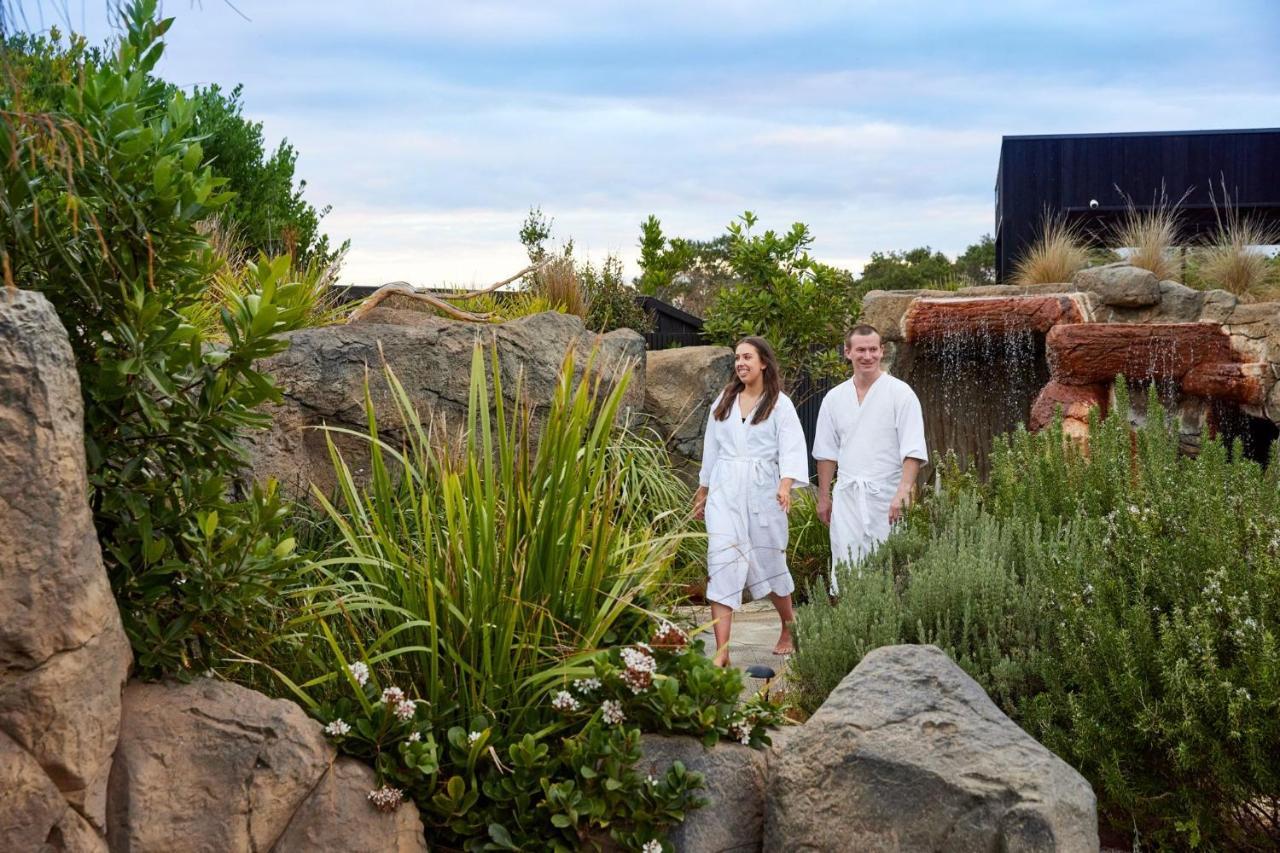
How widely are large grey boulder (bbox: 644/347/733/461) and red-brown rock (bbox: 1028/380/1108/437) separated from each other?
8.60 ft

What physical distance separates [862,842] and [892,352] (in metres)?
8.30

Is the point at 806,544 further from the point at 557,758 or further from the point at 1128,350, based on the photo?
the point at 557,758

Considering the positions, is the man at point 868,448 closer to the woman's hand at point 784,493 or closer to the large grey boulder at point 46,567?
the woman's hand at point 784,493

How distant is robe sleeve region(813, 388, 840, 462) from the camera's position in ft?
24.3

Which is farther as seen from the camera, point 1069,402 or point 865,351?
point 1069,402

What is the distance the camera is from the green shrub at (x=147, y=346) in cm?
330

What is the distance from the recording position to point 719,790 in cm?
367

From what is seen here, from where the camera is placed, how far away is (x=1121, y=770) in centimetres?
405

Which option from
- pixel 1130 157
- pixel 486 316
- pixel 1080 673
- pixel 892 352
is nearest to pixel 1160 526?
pixel 1080 673

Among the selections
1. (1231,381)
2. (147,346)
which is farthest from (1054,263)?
(147,346)

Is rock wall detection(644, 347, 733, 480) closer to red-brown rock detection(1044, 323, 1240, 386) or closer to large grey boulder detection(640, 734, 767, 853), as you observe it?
red-brown rock detection(1044, 323, 1240, 386)

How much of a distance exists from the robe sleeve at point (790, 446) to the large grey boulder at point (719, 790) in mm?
3303

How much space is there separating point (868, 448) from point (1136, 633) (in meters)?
3.23

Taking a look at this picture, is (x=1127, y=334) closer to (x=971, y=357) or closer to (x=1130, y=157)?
(x=971, y=357)
